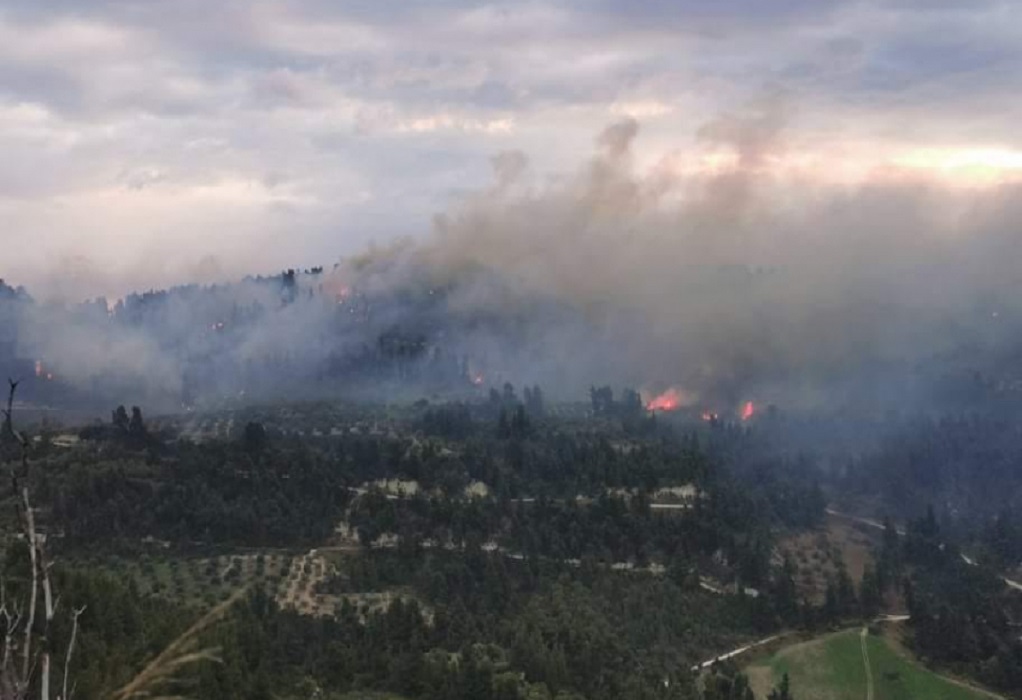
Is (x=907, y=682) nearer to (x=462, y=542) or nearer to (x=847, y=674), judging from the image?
(x=847, y=674)

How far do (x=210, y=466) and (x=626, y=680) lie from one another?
65390mm

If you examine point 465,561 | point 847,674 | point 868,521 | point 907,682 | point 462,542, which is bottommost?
point 907,682

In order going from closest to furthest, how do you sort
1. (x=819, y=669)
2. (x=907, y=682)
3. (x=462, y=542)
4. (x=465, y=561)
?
1. (x=907, y=682)
2. (x=819, y=669)
3. (x=465, y=561)
4. (x=462, y=542)

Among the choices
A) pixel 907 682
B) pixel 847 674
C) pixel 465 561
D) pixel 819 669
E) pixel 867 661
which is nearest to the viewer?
pixel 907 682

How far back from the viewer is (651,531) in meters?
123

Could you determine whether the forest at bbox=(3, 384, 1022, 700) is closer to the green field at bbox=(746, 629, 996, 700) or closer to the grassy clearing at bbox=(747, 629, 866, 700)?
the grassy clearing at bbox=(747, 629, 866, 700)

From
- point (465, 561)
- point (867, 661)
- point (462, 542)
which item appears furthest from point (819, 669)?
point (462, 542)

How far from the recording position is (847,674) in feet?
327

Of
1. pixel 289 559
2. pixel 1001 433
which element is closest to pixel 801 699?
pixel 289 559

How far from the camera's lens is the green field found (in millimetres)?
95688

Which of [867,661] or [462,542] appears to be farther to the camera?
[462,542]

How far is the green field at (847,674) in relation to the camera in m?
95.7

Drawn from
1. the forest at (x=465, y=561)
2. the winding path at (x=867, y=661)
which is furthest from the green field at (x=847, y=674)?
the forest at (x=465, y=561)

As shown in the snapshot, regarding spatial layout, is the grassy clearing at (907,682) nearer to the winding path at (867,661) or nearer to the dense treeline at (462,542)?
the winding path at (867,661)
